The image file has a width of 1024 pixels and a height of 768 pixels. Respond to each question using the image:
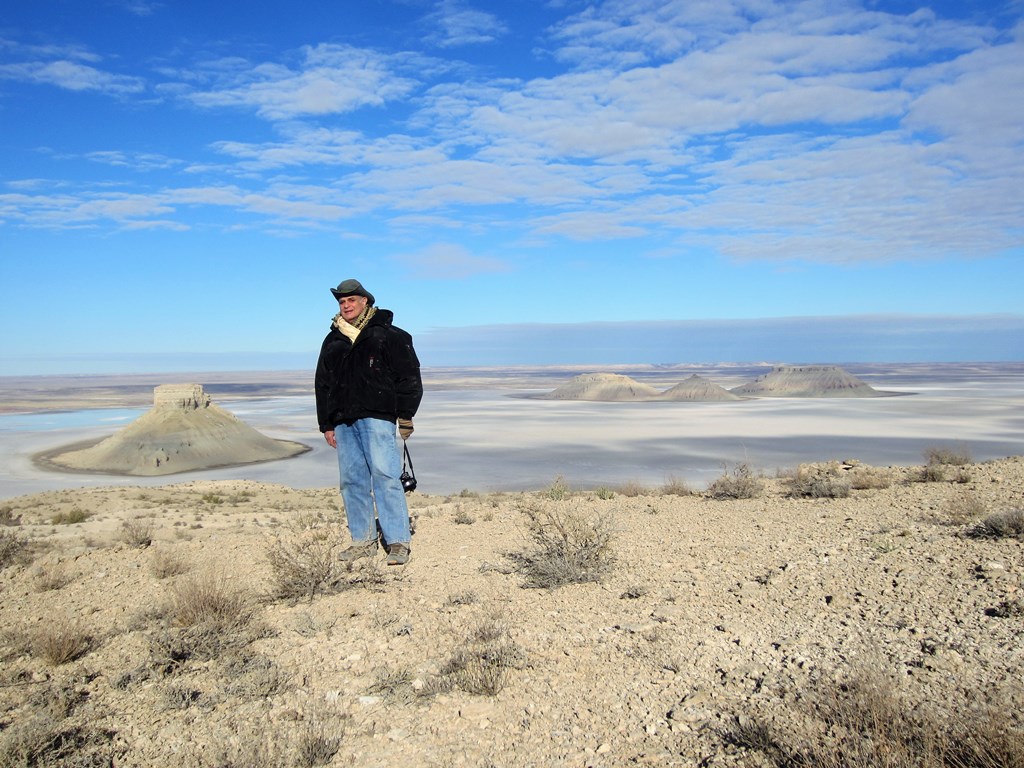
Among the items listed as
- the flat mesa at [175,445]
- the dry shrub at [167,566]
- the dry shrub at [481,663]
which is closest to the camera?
the dry shrub at [481,663]

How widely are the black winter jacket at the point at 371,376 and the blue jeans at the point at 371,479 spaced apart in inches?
3.9

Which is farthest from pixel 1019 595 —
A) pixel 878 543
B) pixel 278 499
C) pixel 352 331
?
pixel 278 499

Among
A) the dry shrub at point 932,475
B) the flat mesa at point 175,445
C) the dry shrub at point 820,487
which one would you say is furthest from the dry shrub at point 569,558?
the flat mesa at point 175,445

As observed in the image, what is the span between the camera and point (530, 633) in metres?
3.48

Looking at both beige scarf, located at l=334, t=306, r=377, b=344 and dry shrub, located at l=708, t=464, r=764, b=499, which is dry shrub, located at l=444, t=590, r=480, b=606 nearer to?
beige scarf, located at l=334, t=306, r=377, b=344

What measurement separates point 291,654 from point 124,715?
0.76 m

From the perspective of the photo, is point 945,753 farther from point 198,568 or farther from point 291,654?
point 198,568

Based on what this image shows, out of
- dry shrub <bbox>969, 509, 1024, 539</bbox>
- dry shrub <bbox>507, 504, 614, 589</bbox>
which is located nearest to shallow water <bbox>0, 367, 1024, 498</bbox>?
dry shrub <bbox>969, 509, 1024, 539</bbox>

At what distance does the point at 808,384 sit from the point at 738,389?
10.2 meters

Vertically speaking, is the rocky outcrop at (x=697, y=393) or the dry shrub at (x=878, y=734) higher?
the dry shrub at (x=878, y=734)

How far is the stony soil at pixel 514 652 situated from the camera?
2475 millimetres

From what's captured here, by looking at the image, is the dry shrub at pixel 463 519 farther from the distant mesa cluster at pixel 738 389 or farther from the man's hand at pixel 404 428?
the distant mesa cluster at pixel 738 389

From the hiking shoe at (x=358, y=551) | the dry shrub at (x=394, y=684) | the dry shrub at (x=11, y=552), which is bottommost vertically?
the dry shrub at (x=11, y=552)

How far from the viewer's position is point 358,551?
4.78 meters
